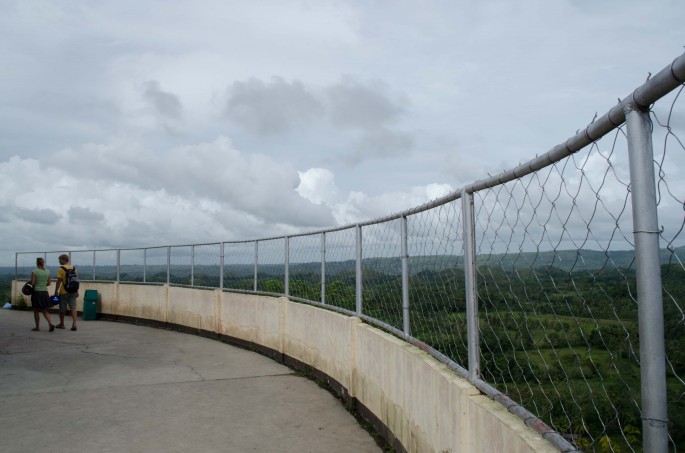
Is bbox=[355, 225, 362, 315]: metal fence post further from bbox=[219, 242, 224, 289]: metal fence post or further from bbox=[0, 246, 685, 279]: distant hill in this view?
bbox=[219, 242, 224, 289]: metal fence post

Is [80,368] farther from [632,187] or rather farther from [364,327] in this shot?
[632,187]

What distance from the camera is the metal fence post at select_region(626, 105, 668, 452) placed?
6.22 feet

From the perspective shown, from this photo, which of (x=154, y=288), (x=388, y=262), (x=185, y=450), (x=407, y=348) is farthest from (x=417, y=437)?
(x=154, y=288)

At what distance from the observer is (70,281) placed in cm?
1391

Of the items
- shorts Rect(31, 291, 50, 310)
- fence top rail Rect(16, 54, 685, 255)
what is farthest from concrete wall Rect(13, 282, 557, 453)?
shorts Rect(31, 291, 50, 310)

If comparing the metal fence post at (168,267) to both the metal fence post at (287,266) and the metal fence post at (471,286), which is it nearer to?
the metal fence post at (287,266)

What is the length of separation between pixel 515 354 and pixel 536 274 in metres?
0.70

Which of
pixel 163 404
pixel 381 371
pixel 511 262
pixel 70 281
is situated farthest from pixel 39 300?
pixel 511 262

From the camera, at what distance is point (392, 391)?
517 centimetres

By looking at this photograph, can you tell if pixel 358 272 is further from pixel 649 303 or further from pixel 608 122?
pixel 649 303

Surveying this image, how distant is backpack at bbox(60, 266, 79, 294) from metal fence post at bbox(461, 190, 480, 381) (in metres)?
12.5

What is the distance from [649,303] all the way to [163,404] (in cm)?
613

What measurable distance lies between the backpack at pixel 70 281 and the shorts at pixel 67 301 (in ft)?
0.70

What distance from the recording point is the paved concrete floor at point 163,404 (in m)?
5.52
